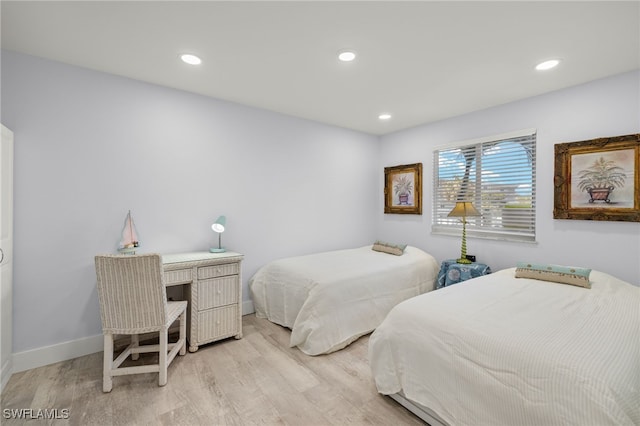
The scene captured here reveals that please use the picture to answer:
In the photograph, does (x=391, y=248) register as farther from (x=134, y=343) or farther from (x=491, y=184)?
(x=134, y=343)

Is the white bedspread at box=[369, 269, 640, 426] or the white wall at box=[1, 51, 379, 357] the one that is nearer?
the white bedspread at box=[369, 269, 640, 426]

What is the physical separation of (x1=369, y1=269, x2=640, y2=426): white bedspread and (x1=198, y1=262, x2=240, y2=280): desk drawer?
1.49m

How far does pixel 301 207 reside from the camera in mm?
3918

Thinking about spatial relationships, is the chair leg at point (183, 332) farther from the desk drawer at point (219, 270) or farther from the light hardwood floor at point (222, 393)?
the desk drawer at point (219, 270)

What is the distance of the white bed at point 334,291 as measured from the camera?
2.60 meters

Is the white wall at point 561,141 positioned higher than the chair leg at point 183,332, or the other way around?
the white wall at point 561,141

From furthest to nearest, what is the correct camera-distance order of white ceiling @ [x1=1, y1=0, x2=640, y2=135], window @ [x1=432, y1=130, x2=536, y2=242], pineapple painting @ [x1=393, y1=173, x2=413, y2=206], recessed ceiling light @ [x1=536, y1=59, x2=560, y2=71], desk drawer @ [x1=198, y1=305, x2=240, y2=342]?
pineapple painting @ [x1=393, y1=173, x2=413, y2=206] < window @ [x1=432, y1=130, x2=536, y2=242] < desk drawer @ [x1=198, y1=305, x2=240, y2=342] < recessed ceiling light @ [x1=536, y1=59, x2=560, y2=71] < white ceiling @ [x1=1, y1=0, x2=640, y2=135]

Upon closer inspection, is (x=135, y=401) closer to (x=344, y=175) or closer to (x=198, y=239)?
(x=198, y=239)

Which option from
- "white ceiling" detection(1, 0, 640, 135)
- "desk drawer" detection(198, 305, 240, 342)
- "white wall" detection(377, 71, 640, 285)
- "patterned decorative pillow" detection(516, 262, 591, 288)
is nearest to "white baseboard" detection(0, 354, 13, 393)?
"desk drawer" detection(198, 305, 240, 342)

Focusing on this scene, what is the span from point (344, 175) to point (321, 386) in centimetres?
302

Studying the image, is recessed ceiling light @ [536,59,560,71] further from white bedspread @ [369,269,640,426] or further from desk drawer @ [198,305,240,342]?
desk drawer @ [198,305,240,342]

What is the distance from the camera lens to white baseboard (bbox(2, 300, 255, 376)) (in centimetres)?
219

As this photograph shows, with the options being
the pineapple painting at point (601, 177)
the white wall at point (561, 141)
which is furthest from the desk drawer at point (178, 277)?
the pineapple painting at point (601, 177)

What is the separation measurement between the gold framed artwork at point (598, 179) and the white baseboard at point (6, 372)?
483 centimetres
